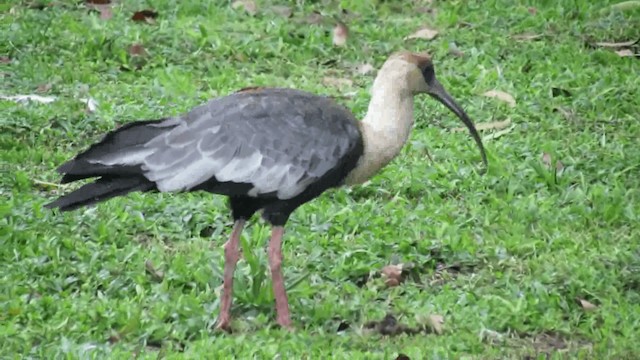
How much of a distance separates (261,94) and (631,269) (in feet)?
6.80

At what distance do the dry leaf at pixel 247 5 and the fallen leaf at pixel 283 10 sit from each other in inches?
5.9

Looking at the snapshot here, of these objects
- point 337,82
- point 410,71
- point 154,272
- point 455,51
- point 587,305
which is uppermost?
point 410,71

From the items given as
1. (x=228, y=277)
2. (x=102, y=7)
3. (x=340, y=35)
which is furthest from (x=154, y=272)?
(x=102, y=7)

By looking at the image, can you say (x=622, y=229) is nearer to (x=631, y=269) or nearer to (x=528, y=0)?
(x=631, y=269)

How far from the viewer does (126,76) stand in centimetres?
964

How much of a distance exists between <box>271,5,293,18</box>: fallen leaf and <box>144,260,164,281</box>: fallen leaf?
4.60 m

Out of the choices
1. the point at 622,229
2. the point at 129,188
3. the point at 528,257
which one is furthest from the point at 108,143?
the point at 622,229

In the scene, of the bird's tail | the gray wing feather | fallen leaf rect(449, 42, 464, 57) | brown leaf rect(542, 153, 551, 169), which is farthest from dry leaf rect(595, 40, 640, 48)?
the bird's tail

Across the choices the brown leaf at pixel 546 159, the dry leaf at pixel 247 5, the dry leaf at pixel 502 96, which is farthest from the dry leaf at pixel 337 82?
the brown leaf at pixel 546 159

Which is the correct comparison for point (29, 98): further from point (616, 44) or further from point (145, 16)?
point (616, 44)

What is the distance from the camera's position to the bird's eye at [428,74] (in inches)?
261

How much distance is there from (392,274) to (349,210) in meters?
0.82

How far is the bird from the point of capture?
6047 mm

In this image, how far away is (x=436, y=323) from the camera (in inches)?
248
